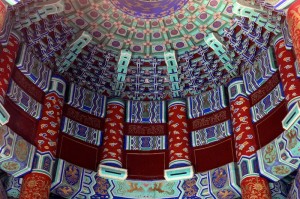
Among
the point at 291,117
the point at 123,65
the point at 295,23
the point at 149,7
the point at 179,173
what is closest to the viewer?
the point at 295,23

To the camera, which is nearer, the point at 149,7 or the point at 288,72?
the point at 288,72

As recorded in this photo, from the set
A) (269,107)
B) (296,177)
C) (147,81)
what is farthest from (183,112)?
(296,177)

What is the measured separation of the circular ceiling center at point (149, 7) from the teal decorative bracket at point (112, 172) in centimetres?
305

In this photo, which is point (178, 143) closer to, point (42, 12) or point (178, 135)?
point (178, 135)

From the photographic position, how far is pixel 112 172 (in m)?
10.0

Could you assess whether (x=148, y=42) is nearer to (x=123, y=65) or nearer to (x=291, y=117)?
(x=123, y=65)

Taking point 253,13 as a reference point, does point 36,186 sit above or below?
below

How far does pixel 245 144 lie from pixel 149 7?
3.37m

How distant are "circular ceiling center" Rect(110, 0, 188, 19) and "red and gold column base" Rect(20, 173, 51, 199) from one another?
3.69 meters

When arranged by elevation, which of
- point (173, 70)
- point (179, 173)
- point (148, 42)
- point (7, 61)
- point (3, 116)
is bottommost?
point (179, 173)

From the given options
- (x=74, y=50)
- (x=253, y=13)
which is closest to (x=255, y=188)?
(x=253, y=13)

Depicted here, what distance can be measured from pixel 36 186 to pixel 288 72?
14.9 ft

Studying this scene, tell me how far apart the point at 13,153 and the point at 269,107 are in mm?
4385

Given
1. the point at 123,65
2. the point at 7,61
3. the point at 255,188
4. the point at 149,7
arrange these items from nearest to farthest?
the point at 255,188 → the point at 7,61 → the point at 149,7 → the point at 123,65
